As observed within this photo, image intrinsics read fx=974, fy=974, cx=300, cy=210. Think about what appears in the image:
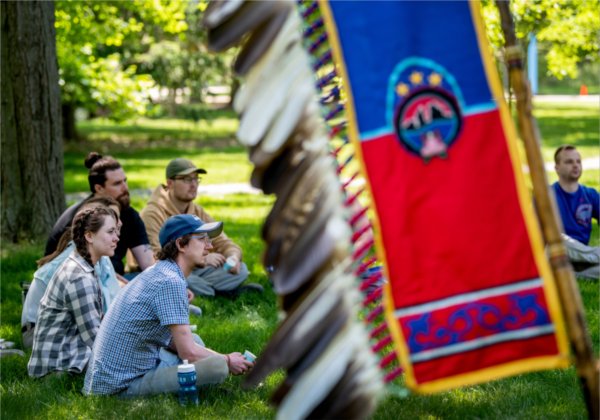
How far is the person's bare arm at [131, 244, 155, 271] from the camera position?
7215 millimetres

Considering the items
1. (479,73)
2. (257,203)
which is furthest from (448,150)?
(257,203)

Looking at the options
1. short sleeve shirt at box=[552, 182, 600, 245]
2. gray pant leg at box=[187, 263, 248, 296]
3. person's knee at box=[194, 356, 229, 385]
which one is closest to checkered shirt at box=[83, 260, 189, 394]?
person's knee at box=[194, 356, 229, 385]

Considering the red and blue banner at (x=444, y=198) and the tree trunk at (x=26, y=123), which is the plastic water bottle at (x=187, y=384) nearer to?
the red and blue banner at (x=444, y=198)

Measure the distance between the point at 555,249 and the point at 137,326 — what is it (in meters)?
2.89

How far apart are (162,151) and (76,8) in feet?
23.8

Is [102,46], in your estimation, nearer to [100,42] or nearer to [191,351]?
[100,42]

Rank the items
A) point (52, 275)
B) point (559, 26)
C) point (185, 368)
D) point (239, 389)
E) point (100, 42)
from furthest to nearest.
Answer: point (100, 42)
point (559, 26)
point (52, 275)
point (239, 389)
point (185, 368)

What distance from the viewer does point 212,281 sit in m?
7.77

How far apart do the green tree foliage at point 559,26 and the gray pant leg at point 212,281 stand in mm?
4606

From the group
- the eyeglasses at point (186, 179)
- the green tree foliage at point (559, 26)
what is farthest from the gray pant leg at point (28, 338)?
the green tree foliage at point (559, 26)

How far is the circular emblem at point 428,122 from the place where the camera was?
283cm

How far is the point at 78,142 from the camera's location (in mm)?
23453

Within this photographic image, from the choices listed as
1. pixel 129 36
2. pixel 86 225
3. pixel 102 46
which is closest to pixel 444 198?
pixel 86 225

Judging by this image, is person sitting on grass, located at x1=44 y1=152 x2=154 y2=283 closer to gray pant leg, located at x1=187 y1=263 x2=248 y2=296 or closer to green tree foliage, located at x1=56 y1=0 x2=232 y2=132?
gray pant leg, located at x1=187 y1=263 x2=248 y2=296
